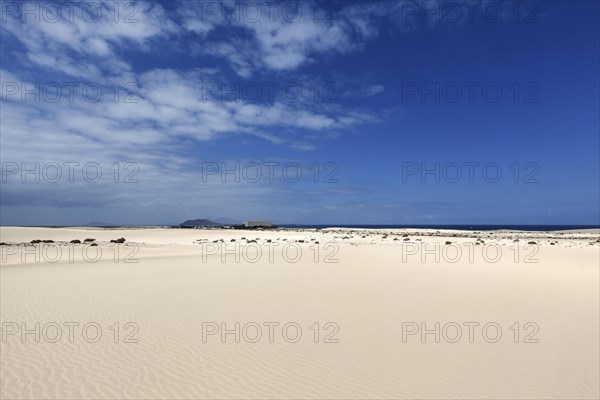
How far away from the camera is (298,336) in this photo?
7.97 metres

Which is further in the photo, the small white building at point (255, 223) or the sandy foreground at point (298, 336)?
the small white building at point (255, 223)

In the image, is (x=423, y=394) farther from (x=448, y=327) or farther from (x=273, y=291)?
(x=273, y=291)

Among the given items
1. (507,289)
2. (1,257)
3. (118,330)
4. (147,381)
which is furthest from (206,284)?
(1,257)

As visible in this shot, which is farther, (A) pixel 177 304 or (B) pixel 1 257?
(B) pixel 1 257

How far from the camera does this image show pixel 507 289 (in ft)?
42.5

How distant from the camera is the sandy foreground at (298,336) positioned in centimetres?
557

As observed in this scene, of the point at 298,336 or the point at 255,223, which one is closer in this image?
the point at 298,336

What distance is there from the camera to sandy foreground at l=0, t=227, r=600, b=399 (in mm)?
5574

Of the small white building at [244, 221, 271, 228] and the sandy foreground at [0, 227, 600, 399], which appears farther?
the small white building at [244, 221, 271, 228]

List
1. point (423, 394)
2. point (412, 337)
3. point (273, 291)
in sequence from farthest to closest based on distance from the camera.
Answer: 1. point (273, 291)
2. point (412, 337)
3. point (423, 394)

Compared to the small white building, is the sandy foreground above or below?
above

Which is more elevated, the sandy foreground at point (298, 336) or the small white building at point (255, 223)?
the sandy foreground at point (298, 336)

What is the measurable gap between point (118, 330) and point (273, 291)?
5.52m

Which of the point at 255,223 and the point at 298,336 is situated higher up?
the point at 298,336
